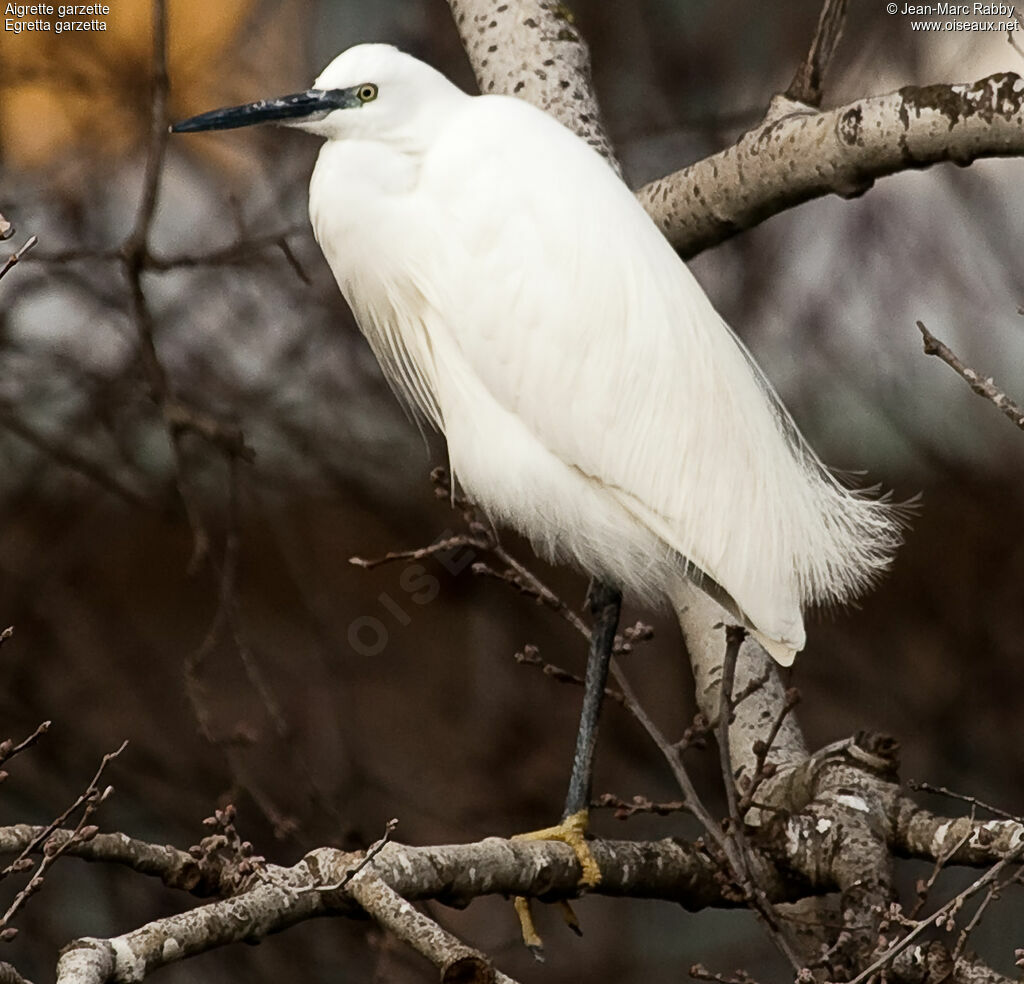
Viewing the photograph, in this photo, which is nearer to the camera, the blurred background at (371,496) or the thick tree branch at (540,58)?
the thick tree branch at (540,58)

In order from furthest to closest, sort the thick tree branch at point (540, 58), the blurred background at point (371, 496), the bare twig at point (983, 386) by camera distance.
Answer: the blurred background at point (371, 496)
the thick tree branch at point (540, 58)
the bare twig at point (983, 386)

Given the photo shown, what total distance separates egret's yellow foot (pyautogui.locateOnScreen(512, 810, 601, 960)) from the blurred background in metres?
1.24

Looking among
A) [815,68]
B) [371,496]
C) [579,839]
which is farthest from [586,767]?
[371,496]

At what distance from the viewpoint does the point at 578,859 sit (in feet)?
5.82

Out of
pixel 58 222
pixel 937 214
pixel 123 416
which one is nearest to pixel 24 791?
pixel 123 416

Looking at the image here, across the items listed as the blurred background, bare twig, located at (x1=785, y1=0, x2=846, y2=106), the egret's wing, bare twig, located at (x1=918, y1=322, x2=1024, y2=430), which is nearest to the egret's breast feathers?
the egret's wing

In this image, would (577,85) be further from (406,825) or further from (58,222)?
(406,825)

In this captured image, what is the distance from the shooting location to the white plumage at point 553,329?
204cm

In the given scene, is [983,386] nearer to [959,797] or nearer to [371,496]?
[959,797]

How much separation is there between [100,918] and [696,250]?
1.98 meters

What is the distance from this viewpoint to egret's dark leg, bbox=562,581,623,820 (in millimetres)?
2008

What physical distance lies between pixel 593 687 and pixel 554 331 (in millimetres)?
458

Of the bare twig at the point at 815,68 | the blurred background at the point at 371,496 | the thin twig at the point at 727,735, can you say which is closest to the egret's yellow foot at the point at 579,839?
the thin twig at the point at 727,735

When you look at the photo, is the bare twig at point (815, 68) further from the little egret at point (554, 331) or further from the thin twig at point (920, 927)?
the thin twig at point (920, 927)
